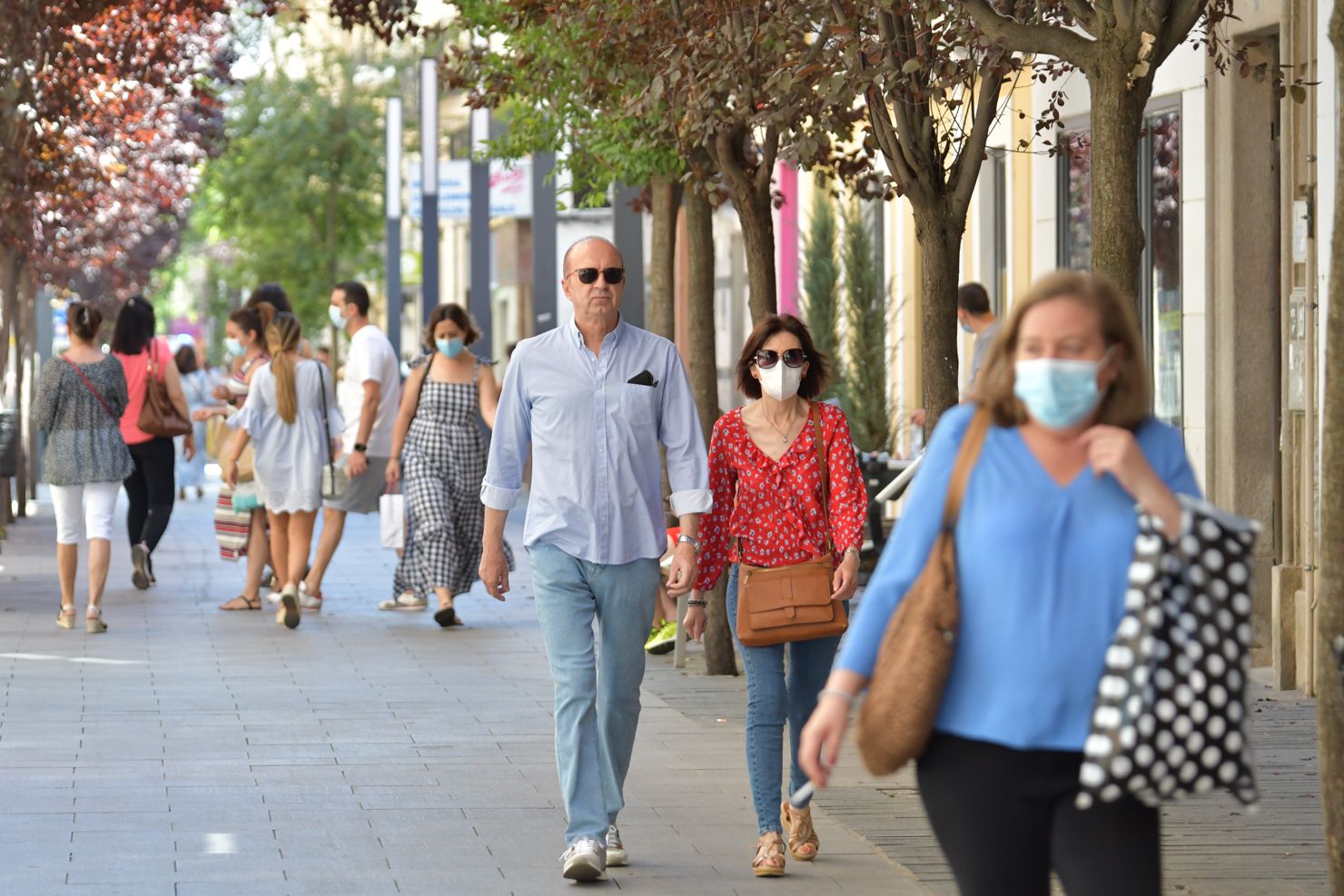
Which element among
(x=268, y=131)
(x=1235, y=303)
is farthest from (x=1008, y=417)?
(x=268, y=131)

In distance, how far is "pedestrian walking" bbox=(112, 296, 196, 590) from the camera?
1694 centimetres

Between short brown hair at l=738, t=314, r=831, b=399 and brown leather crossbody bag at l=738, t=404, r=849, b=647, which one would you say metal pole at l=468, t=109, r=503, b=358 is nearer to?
short brown hair at l=738, t=314, r=831, b=399

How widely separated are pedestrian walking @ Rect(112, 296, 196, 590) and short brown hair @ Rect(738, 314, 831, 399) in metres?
9.73

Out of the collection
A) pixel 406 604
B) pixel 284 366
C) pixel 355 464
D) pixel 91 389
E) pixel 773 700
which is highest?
pixel 284 366

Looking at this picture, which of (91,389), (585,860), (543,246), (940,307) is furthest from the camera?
(543,246)

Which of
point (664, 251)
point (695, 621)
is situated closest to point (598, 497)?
point (695, 621)

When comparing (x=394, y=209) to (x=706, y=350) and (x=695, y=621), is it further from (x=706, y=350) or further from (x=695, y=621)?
(x=695, y=621)

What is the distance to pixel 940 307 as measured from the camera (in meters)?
9.76

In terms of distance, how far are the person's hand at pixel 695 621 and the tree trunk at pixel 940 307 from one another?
7.98 feet

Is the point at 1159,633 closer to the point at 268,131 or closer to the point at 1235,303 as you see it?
the point at 1235,303

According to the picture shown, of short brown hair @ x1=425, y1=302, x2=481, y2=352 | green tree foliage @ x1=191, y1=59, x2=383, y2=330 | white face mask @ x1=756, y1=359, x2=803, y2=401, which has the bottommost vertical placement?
white face mask @ x1=756, y1=359, x2=803, y2=401

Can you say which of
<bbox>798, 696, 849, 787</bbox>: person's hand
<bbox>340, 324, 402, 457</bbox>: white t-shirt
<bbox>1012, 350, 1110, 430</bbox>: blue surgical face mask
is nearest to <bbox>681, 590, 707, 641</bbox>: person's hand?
<bbox>798, 696, 849, 787</bbox>: person's hand

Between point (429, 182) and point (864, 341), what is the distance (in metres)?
8.34

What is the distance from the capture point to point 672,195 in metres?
15.2
